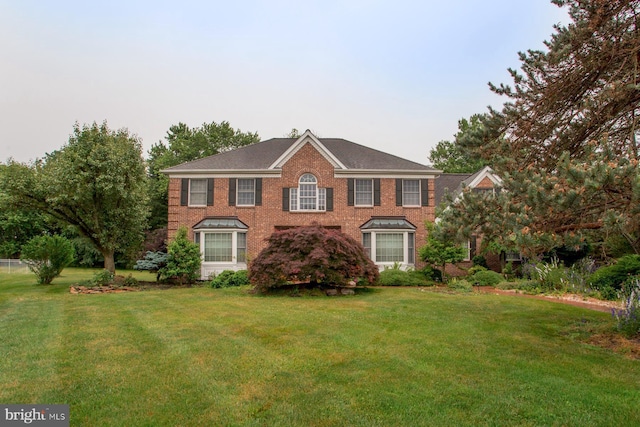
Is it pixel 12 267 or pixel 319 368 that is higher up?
pixel 12 267

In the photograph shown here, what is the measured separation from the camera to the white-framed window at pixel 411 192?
20547 millimetres

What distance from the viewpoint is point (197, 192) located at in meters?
20.2

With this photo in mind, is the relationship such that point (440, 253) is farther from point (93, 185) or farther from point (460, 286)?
point (93, 185)

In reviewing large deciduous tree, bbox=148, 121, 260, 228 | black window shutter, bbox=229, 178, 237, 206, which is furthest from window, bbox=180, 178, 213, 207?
large deciduous tree, bbox=148, 121, 260, 228

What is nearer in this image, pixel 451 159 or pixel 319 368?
pixel 319 368

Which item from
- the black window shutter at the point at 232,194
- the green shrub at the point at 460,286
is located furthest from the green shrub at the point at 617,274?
the black window shutter at the point at 232,194

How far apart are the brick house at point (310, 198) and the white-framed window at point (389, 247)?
0.05 meters

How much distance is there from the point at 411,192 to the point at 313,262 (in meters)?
9.19

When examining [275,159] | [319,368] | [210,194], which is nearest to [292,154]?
[275,159]

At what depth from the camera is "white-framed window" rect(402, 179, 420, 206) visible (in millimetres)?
20547

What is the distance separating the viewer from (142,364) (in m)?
5.50

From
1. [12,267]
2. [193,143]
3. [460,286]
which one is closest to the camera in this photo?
[460,286]

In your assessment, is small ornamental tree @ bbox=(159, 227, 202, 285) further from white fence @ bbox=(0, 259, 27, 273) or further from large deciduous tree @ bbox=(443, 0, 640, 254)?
white fence @ bbox=(0, 259, 27, 273)

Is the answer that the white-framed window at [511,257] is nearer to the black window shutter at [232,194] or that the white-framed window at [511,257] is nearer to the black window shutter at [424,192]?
the black window shutter at [424,192]
